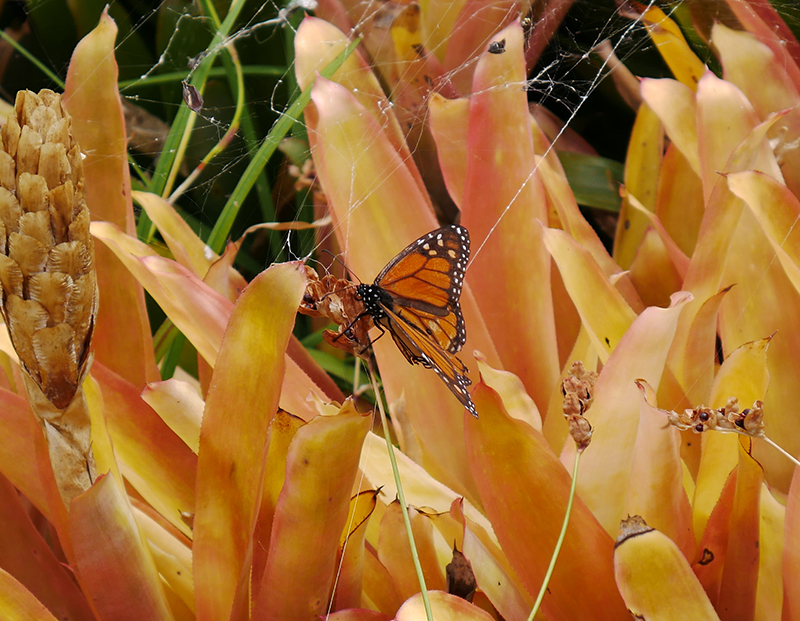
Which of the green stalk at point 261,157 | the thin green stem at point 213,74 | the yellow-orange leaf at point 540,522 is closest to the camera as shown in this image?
the yellow-orange leaf at point 540,522

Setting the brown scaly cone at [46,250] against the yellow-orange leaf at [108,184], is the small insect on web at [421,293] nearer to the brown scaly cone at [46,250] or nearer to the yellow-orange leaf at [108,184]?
the brown scaly cone at [46,250]

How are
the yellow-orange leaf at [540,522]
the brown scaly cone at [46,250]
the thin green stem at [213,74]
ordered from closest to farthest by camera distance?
1. the brown scaly cone at [46,250]
2. the yellow-orange leaf at [540,522]
3. the thin green stem at [213,74]

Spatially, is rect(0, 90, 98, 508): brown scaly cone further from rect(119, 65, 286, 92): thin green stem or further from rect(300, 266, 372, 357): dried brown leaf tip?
rect(119, 65, 286, 92): thin green stem

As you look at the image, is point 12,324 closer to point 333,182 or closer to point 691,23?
point 333,182

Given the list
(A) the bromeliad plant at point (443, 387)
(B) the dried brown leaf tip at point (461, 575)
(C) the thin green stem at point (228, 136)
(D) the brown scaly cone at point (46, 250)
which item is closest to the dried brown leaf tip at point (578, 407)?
(A) the bromeliad plant at point (443, 387)

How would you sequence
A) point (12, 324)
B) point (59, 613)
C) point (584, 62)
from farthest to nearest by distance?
1. point (584, 62)
2. point (59, 613)
3. point (12, 324)

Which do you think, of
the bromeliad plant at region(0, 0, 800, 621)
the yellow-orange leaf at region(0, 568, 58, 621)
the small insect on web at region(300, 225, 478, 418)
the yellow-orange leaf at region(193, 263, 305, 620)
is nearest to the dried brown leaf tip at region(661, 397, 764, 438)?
the bromeliad plant at region(0, 0, 800, 621)

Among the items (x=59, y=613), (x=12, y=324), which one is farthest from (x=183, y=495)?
(x=12, y=324)

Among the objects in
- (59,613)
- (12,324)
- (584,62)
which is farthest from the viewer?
(584,62)

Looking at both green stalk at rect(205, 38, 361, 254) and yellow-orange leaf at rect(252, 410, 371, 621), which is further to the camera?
green stalk at rect(205, 38, 361, 254)
